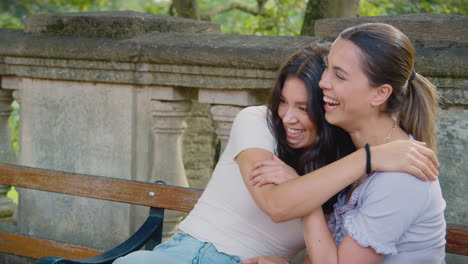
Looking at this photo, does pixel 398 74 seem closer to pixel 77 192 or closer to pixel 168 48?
pixel 168 48

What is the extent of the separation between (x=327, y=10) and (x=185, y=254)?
13.6ft

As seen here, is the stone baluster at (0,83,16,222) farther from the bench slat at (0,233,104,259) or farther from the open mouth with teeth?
the open mouth with teeth

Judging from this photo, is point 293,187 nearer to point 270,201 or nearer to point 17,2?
point 270,201

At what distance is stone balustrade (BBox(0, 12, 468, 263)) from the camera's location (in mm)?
3582

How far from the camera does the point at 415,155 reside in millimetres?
2480

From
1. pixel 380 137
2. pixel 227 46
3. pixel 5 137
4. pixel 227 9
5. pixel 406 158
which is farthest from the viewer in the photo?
pixel 227 9

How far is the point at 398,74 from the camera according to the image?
2.55m

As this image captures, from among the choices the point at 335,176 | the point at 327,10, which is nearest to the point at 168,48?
the point at 335,176

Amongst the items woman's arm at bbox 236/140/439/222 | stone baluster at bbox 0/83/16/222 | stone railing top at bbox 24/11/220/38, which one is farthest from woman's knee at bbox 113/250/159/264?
stone baluster at bbox 0/83/16/222

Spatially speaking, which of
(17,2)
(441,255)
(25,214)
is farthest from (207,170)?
(17,2)

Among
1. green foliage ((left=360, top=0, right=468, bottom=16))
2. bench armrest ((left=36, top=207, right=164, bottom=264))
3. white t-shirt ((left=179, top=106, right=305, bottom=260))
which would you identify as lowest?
bench armrest ((left=36, top=207, right=164, bottom=264))

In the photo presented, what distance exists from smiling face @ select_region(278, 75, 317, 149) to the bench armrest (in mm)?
894

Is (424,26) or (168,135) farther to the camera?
(168,135)

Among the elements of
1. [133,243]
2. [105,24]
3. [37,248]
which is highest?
[105,24]
